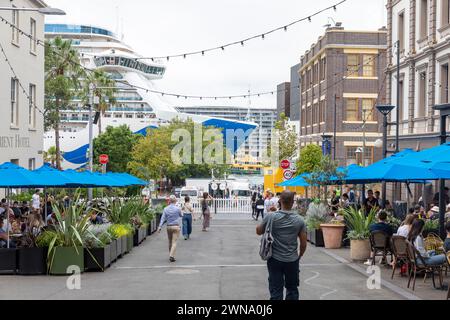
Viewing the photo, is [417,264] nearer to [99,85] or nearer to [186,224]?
[186,224]

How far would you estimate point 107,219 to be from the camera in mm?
21375

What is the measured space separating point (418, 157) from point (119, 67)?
299 feet

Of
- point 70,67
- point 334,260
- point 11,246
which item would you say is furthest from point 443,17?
point 70,67

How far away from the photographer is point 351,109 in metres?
52.1

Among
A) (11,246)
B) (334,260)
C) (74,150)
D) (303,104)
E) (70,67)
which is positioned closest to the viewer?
(11,246)

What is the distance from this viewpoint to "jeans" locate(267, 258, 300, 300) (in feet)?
29.2

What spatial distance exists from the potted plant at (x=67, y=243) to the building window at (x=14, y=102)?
18.0 m

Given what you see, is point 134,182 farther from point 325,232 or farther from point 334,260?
point 334,260

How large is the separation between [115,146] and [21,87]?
45.1 m

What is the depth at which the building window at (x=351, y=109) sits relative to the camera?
52062 mm

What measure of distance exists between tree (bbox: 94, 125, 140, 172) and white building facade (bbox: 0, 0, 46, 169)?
40534 mm

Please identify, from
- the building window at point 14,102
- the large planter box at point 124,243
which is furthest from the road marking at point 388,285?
the building window at point 14,102

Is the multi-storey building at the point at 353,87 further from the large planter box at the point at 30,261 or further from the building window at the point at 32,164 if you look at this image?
the large planter box at the point at 30,261

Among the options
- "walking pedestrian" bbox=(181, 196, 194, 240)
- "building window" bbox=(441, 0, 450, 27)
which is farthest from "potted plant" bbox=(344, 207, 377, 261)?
"building window" bbox=(441, 0, 450, 27)
